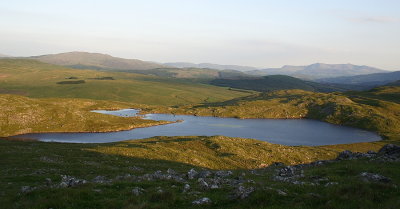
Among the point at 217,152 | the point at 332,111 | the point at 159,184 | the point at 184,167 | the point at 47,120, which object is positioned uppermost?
the point at 159,184

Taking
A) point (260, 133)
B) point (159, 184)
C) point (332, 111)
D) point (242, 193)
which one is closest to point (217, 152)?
point (159, 184)

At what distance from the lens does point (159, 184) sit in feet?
88.2

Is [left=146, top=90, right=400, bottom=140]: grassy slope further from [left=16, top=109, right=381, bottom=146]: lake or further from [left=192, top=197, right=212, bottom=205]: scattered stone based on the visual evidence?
[left=192, top=197, right=212, bottom=205]: scattered stone

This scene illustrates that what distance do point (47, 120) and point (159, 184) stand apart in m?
103

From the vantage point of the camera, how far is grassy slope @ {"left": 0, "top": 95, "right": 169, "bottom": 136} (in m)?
103

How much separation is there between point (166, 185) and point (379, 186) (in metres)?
17.7

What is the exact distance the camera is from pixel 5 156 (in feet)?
157

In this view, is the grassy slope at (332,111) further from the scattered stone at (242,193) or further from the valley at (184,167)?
the scattered stone at (242,193)

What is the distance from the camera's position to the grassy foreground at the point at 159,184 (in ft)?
62.5

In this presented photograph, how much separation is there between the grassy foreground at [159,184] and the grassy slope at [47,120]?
55361 mm

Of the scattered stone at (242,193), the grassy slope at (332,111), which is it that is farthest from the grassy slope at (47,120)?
the scattered stone at (242,193)

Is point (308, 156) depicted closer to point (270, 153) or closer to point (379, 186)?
point (270, 153)

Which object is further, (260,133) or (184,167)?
(260,133)

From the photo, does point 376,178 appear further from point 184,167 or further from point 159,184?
point 184,167
